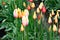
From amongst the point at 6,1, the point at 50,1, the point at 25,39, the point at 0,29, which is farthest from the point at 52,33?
the point at 50,1

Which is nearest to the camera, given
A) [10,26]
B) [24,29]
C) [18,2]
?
[24,29]

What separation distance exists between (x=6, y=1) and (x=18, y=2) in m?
0.46

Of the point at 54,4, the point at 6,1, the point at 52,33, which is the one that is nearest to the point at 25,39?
the point at 52,33

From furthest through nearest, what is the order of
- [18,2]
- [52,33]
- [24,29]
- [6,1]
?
[6,1], [18,2], [52,33], [24,29]

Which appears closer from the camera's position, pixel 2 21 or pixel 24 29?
pixel 24 29

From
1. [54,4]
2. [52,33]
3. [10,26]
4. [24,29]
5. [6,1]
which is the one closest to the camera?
[24,29]

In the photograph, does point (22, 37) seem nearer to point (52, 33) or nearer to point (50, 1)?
point (52, 33)

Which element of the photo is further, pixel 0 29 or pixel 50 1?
pixel 50 1

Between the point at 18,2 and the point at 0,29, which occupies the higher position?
the point at 18,2

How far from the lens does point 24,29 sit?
267 cm

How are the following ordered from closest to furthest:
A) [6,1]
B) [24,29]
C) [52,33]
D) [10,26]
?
[24,29] < [52,33] < [10,26] < [6,1]

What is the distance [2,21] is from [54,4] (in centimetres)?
149

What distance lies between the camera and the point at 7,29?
4.18 meters

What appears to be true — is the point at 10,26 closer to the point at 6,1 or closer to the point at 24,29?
the point at 6,1
